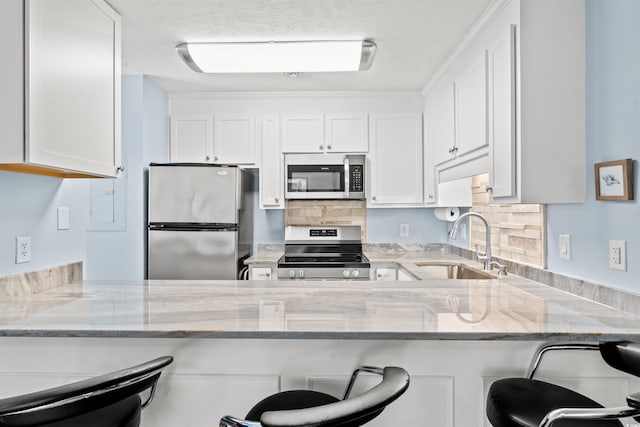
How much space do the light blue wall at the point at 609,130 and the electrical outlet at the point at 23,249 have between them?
7.74ft

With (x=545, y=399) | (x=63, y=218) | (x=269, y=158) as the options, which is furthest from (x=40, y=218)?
(x=545, y=399)

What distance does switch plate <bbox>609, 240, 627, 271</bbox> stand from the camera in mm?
1516

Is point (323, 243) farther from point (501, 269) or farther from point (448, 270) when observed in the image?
point (501, 269)

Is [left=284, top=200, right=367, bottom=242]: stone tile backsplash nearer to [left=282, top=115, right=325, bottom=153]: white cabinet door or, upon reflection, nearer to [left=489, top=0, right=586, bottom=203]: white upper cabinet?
[left=282, top=115, right=325, bottom=153]: white cabinet door

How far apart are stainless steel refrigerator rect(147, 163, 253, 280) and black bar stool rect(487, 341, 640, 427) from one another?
2.37 meters

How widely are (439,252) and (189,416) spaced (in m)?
2.94

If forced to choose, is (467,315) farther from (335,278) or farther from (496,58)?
(335,278)

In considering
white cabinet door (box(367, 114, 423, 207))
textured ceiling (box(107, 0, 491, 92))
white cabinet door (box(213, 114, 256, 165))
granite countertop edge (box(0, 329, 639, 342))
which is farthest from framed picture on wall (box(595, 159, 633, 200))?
white cabinet door (box(213, 114, 256, 165))

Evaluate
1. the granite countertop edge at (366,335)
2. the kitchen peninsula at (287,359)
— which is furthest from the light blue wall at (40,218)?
the granite countertop edge at (366,335)

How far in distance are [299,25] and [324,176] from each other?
146cm

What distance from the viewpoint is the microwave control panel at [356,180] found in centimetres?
357

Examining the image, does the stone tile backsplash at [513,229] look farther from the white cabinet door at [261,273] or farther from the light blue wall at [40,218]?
the light blue wall at [40,218]

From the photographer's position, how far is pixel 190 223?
10.5 feet

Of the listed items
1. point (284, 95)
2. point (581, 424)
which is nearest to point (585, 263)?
point (581, 424)
